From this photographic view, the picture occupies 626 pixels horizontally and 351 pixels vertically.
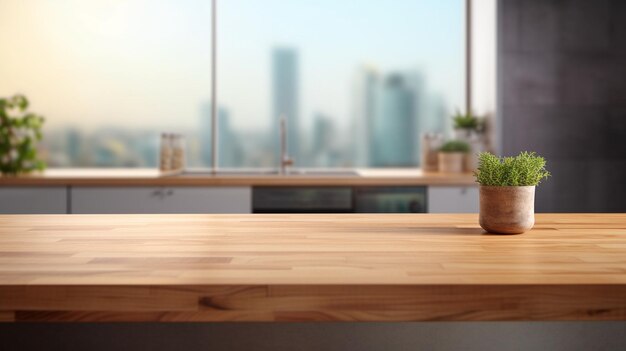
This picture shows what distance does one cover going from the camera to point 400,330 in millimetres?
1352

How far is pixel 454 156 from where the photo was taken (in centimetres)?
375

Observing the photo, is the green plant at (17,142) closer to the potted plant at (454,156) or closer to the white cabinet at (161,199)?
the white cabinet at (161,199)

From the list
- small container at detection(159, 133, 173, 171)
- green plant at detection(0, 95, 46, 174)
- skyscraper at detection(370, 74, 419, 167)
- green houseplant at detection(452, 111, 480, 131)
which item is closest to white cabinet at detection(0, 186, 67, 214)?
green plant at detection(0, 95, 46, 174)

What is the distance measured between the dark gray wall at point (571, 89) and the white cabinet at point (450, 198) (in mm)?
397

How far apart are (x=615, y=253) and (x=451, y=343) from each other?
0.38 meters

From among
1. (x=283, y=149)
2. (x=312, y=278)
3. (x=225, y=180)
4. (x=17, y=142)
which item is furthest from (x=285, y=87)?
(x=312, y=278)

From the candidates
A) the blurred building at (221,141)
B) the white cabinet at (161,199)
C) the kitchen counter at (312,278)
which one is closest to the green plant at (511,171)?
the kitchen counter at (312,278)

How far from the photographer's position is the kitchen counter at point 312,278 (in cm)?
93

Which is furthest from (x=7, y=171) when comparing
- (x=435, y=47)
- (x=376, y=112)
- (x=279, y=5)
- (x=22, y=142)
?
(x=435, y=47)

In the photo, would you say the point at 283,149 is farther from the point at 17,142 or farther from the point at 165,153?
the point at 17,142

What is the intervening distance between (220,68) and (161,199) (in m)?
1.14

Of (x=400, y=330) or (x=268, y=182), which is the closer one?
(x=400, y=330)

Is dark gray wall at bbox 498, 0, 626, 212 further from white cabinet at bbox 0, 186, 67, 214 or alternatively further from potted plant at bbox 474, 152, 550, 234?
white cabinet at bbox 0, 186, 67, 214

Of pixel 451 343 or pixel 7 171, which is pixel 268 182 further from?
pixel 451 343
